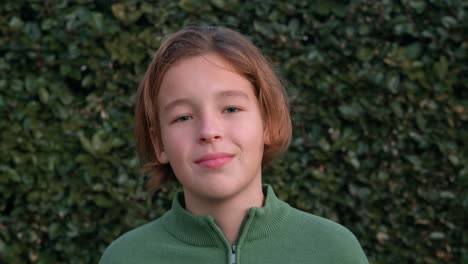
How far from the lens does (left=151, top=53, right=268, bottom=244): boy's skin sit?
176cm

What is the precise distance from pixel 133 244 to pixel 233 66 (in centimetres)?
73

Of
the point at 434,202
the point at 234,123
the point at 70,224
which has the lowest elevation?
the point at 70,224

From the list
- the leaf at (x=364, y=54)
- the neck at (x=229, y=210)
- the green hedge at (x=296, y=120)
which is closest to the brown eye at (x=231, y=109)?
the neck at (x=229, y=210)

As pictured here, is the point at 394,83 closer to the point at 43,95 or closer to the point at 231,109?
the point at 231,109

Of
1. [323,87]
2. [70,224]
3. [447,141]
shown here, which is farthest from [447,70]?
[70,224]

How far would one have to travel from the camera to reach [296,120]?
3453 millimetres

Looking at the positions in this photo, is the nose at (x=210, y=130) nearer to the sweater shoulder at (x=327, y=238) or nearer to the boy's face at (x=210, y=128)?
the boy's face at (x=210, y=128)

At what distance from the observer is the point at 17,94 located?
3.39 meters

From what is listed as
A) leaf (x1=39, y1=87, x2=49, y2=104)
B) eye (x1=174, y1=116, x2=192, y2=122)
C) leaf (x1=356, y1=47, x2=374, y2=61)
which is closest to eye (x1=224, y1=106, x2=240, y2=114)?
eye (x1=174, y1=116, x2=192, y2=122)

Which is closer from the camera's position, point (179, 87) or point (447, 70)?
point (179, 87)

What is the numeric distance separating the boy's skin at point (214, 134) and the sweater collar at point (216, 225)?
0.17ft

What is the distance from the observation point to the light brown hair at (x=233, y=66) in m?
1.92

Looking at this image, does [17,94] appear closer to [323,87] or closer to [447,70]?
[323,87]

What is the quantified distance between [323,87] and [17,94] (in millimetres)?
1878
